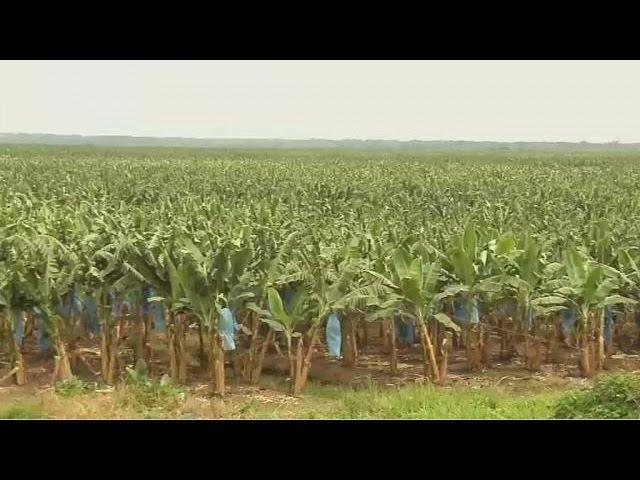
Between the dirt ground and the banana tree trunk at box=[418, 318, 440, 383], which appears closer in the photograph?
the banana tree trunk at box=[418, 318, 440, 383]

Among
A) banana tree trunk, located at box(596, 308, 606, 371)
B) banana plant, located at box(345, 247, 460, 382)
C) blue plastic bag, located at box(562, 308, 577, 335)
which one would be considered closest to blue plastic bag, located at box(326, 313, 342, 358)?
banana plant, located at box(345, 247, 460, 382)

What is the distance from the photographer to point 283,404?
7.16 metres

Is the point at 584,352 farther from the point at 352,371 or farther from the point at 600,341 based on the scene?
the point at 352,371

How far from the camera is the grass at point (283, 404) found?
21.5 ft

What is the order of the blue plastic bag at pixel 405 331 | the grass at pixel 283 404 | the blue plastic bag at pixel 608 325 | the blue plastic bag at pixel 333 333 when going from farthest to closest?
the blue plastic bag at pixel 405 331 < the blue plastic bag at pixel 608 325 < the blue plastic bag at pixel 333 333 < the grass at pixel 283 404

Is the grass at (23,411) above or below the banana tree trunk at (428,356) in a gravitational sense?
below

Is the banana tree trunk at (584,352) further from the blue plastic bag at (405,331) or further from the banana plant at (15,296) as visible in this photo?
the banana plant at (15,296)

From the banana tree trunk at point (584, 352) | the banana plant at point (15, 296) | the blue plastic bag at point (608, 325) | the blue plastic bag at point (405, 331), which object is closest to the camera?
the banana plant at point (15, 296)

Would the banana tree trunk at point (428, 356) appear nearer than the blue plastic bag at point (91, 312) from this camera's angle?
Yes

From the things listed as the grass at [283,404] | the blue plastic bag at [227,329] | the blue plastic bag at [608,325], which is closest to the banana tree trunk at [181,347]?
the grass at [283,404]

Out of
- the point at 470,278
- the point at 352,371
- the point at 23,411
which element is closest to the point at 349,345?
the point at 352,371

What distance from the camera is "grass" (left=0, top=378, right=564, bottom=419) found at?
6.55 m

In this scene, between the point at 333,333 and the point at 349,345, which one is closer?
Result: the point at 333,333

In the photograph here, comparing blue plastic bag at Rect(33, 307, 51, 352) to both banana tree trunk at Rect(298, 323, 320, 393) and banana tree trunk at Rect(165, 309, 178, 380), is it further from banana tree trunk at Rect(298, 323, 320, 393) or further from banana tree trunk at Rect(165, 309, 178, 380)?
banana tree trunk at Rect(298, 323, 320, 393)
